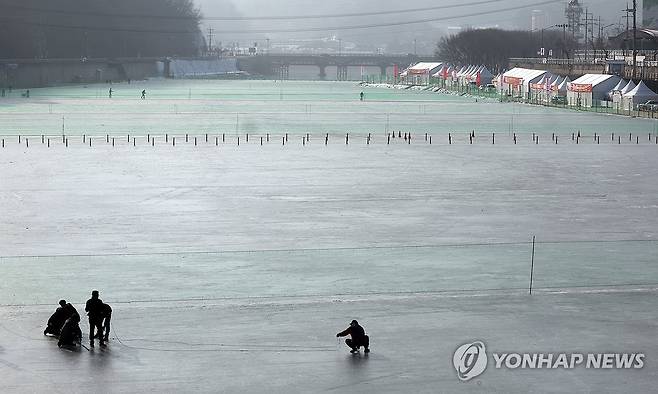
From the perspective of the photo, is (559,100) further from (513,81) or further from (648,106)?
(648,106)

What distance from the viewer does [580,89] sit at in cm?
10856

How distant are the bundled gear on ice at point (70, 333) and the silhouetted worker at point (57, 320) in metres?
0.43

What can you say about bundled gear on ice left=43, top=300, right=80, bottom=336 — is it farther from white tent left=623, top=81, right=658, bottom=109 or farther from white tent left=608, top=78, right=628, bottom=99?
white tent left=608, top=78, right=628, bottom=99

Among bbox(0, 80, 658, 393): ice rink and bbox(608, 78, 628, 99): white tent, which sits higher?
bbox(608, 78, 628, 99): white tent

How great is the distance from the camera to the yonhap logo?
2097 cm

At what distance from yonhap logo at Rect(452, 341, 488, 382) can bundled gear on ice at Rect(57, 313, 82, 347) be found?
6.86 m

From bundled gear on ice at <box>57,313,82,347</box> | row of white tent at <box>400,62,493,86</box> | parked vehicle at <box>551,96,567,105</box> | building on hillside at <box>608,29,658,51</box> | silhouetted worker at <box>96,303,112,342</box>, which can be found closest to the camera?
bundled gear on ice at <box>57,313,82,347</box>

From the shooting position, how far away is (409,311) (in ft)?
84.2

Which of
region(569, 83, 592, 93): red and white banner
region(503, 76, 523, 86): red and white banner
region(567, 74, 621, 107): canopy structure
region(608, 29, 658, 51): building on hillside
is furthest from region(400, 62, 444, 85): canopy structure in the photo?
region(567, 74, 621, 107): canopy structure

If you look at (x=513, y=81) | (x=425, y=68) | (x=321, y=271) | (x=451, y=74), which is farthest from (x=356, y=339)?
(x=425, y=68)

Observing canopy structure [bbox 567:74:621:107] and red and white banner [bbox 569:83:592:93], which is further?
canopy structure [bbox 567:74:621:107]

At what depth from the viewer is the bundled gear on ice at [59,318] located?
23062 mm

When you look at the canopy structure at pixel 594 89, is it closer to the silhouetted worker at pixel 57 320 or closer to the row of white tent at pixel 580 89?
the row of white tent at pixel 580 89

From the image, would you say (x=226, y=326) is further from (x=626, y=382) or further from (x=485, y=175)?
(x=485, y=175)
